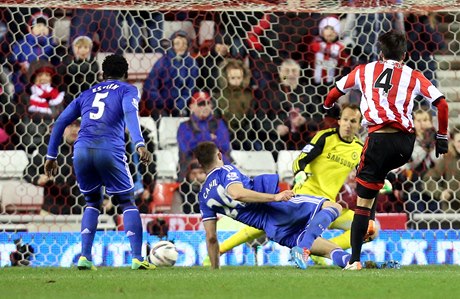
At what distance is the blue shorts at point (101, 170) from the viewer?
346 inches

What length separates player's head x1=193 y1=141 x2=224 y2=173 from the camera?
28.5 feet

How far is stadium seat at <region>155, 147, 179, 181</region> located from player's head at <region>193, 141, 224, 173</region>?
3230 mm

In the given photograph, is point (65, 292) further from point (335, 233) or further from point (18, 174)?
point (18, 174)

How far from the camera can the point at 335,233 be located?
10672 mm

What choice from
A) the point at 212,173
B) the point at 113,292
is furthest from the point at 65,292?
the point at 212,173

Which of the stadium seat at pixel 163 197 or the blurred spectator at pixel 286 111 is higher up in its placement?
the blurred spectator at pixel 286 111

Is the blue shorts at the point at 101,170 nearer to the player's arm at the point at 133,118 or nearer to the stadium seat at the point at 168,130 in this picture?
the player's arm at the point at 133,118

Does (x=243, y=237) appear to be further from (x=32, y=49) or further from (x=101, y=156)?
(x=32, y=49)

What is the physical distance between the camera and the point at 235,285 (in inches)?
257

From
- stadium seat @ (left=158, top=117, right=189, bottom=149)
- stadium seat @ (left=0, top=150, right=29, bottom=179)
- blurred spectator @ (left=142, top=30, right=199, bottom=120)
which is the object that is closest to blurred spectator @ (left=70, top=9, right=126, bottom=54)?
blurred spectator @ (left=142, top=30, right=199, bottom=120)

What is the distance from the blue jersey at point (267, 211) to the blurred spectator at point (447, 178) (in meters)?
2.99

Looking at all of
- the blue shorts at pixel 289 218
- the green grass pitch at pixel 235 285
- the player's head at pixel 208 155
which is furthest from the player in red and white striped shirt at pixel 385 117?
the player's head at pixel 208 155

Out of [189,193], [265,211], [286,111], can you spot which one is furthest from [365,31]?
[265,211]

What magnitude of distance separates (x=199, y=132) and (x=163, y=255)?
2.62 meters
